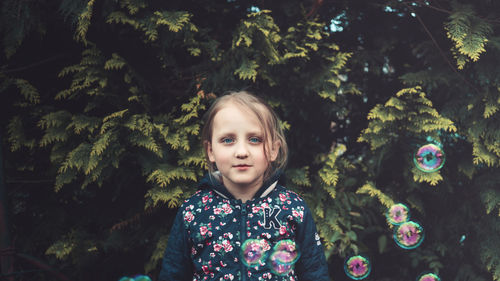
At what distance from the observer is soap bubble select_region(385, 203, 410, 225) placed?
2545mm

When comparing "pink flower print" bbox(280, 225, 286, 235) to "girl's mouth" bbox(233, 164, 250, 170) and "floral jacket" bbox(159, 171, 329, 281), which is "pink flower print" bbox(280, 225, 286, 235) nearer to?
"floral jacket" bbox(159, 171, 329, 281)

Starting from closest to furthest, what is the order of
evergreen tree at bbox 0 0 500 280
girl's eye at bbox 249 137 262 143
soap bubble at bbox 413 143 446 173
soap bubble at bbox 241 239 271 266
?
soap bubble at bbox 241 239 271 266 → girl's eye at bbox 249 137 262 143 → evergreen tree at bbox 0 0 500 280 → soap bubble at bbox 413 143 446 173

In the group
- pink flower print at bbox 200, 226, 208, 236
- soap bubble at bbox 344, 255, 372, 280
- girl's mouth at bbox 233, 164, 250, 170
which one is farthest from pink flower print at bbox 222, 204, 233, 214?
soap bubble at bbox 344, 255, 372, 280

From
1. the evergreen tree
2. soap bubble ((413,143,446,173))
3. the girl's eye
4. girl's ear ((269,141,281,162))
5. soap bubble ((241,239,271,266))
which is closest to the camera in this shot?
soap bubble ((241,239,271,266))

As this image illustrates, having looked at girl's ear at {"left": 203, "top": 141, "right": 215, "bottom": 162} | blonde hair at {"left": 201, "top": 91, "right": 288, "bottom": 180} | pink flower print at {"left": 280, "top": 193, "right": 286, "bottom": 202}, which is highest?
blonde hair at {"left": 201, "top": 91, "right": 288, "bottom": 180}

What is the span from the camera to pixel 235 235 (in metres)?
1.77

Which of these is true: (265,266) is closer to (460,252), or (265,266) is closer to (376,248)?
(376,248)

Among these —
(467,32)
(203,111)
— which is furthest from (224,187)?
(467,32)

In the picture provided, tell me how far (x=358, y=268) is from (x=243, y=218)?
1.06m

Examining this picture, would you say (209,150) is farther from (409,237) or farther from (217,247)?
(409,237)

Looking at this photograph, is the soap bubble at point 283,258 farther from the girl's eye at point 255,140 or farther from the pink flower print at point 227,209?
the girl's eye at point 255,140

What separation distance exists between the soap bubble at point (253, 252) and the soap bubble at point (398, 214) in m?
1.21

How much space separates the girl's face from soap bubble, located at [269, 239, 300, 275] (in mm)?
328

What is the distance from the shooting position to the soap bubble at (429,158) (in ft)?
8.21
